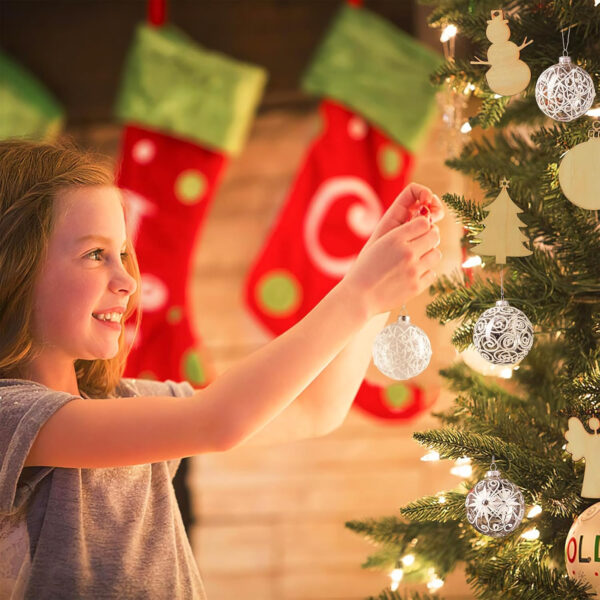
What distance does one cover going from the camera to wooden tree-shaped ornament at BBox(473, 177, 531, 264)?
785 millimetres

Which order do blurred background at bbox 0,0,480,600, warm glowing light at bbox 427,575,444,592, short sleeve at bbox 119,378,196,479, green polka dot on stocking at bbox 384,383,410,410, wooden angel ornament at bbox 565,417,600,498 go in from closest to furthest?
wooden angel ornament at bbox 565,417,600,498, warm glowing light at bbox 427,575,444,592, short sleeve at bbox 119,378,196,479, green polka dot on stocking at bbox 384,383,410,410, blurred background at bbox 0,0,480,600

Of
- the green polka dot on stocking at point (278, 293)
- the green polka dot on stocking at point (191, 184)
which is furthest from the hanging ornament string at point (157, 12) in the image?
the green polka dot on stocking at point (278, 293)

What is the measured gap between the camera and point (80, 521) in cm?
90

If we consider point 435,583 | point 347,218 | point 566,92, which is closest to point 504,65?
point 566,92

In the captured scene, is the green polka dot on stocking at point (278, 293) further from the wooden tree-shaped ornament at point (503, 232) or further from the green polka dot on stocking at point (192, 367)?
the wooden tree-shaped ornament at point (503, 232)

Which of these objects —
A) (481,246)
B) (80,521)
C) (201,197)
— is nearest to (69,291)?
(80,521)

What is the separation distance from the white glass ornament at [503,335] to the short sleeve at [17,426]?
43 cm

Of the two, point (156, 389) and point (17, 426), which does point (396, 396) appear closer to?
point (156, 389)

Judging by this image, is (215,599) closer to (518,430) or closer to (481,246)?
(518,430)

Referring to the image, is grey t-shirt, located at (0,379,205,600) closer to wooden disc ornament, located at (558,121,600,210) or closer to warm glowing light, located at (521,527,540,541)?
warm glowing light, located at (521,527,540,541)

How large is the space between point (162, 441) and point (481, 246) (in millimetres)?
372

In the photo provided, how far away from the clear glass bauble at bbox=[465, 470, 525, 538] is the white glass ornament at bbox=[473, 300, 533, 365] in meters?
0.12

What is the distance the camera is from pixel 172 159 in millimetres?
2078

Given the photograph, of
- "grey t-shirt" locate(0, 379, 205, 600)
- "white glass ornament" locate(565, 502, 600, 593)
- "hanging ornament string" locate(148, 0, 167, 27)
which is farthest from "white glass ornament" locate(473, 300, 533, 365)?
"hanging ornament string" locate(148, 0, 167, 27)
